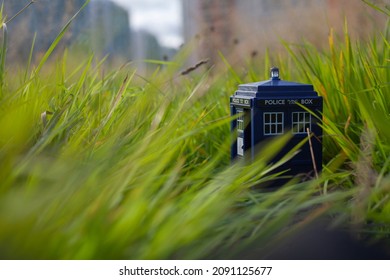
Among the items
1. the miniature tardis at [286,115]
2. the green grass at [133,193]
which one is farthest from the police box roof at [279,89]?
the green grass at [133,193]

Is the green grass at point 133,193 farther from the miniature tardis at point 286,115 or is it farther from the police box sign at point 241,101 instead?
the police box sign at point 241,101

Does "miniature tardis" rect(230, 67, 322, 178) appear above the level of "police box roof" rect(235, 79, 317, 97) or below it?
below

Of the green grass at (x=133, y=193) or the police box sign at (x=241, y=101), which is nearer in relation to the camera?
the green grass at (x=133, y=193)

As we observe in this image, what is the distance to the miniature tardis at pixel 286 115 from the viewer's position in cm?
256

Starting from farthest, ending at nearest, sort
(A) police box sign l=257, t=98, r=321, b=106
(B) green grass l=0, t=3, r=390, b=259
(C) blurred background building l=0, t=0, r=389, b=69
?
(C) blurred background building l=0, t=0, r=389, b=69
(A) police box sign l=257, t=98, r=321, b=106
(B) green grass l=0, t=3, r=390, b=259

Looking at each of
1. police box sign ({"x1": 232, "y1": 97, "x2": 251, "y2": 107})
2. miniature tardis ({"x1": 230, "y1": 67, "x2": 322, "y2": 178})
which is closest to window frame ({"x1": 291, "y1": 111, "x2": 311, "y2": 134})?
miniature tardis ({"x1": 230, "y1": 67, "x2": 322, "y2": 178})

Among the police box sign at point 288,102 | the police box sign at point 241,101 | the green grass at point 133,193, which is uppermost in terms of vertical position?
the police box sign at point 241,101

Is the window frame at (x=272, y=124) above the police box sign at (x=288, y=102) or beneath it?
beneath

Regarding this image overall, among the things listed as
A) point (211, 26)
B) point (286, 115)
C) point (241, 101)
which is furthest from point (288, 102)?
point (211, 26)

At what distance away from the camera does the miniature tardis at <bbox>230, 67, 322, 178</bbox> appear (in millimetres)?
2561

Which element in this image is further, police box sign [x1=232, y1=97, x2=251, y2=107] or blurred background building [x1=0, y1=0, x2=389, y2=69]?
blurred background building [x1=0, y1=0, x2=389, y2=69]

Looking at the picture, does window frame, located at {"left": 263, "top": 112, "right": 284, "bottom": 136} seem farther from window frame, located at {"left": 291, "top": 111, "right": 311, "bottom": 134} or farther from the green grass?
the green grass
